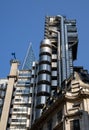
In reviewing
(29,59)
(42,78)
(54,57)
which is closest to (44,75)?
(42,78)

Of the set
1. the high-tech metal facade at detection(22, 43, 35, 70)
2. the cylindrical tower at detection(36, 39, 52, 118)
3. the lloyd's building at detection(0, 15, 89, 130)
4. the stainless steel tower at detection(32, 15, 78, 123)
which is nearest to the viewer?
the cylindrical tower at detection(36, 39, 52, 118)

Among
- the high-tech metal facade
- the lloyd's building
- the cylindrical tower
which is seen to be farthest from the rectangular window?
the high-tech metal facade

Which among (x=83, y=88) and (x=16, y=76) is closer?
(x=83, y=88)

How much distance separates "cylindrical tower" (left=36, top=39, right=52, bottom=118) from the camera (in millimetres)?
79750

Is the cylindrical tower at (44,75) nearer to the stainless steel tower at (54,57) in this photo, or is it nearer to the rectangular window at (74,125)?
the stainless steel tower at (54,57)

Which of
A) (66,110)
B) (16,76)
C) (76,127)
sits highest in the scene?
(16,76)

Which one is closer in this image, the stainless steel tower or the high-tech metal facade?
the stainless steel tower

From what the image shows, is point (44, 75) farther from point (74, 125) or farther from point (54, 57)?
point (74, 125)

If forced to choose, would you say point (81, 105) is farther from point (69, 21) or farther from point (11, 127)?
point (69, 21)

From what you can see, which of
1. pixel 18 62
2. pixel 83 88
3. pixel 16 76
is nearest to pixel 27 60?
pixel 18 62

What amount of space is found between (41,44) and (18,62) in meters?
13.5

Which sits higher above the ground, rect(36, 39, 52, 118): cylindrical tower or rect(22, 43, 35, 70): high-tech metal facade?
rect(22, 43, 35, 70): high-tech metal facade

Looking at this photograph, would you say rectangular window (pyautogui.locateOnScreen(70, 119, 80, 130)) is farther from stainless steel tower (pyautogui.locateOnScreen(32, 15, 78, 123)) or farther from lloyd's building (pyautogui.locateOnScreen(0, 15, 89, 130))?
stainless steel tower (pyautogui.locateOnScreen(32, 15, 78, 123))

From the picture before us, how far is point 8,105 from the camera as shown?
88562mm
